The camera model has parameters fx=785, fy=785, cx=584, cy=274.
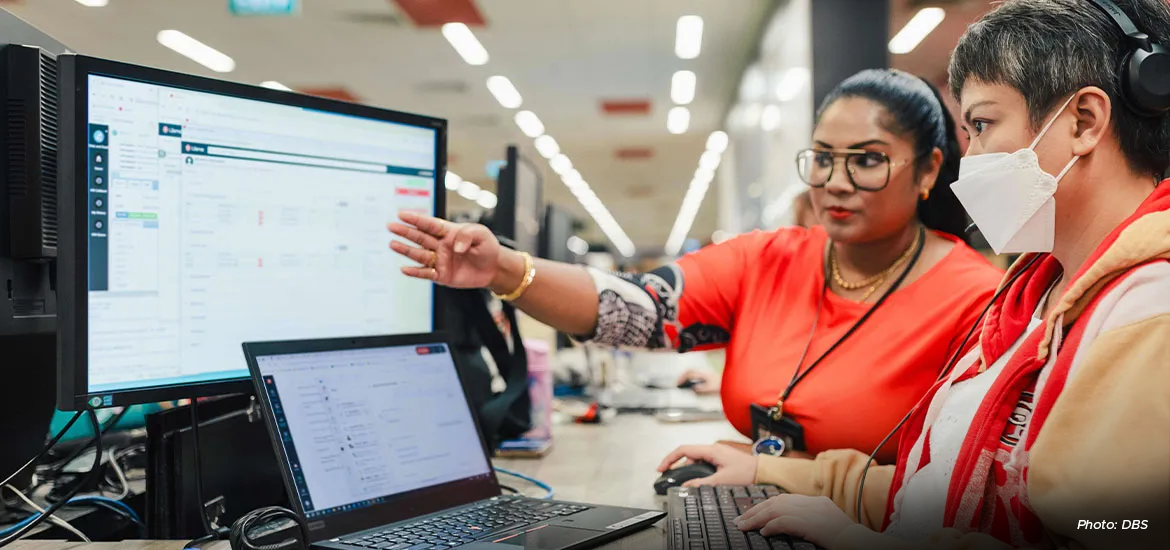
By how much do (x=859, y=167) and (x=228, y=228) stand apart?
103 cm

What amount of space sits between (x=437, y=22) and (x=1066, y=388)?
5.88 m

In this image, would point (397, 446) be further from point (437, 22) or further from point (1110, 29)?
point (437, 22)

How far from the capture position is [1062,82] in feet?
2.67

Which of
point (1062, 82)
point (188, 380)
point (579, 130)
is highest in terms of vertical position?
point (579, 130)

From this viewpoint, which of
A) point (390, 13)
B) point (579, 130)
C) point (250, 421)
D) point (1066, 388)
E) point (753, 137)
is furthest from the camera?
point (579, 130)

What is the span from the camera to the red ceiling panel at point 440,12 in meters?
5.57

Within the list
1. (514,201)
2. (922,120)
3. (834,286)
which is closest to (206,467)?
(514,201)

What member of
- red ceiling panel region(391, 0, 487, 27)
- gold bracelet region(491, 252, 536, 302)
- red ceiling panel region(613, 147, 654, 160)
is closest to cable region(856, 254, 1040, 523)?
gold bracelet region(491, 252, 536, 302)

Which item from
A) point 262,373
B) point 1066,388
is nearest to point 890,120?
point 1066,388

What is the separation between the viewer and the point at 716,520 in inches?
35.8

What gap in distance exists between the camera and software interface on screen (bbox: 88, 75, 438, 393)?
880mm

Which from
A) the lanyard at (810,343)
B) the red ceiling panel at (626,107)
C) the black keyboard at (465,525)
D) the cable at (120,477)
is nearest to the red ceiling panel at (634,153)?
the red ceiling panel at (626,107)

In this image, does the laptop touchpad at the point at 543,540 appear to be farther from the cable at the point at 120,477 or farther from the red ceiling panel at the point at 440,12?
the red ceiling panel at the point at 440,12

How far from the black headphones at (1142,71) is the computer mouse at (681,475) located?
75cm
